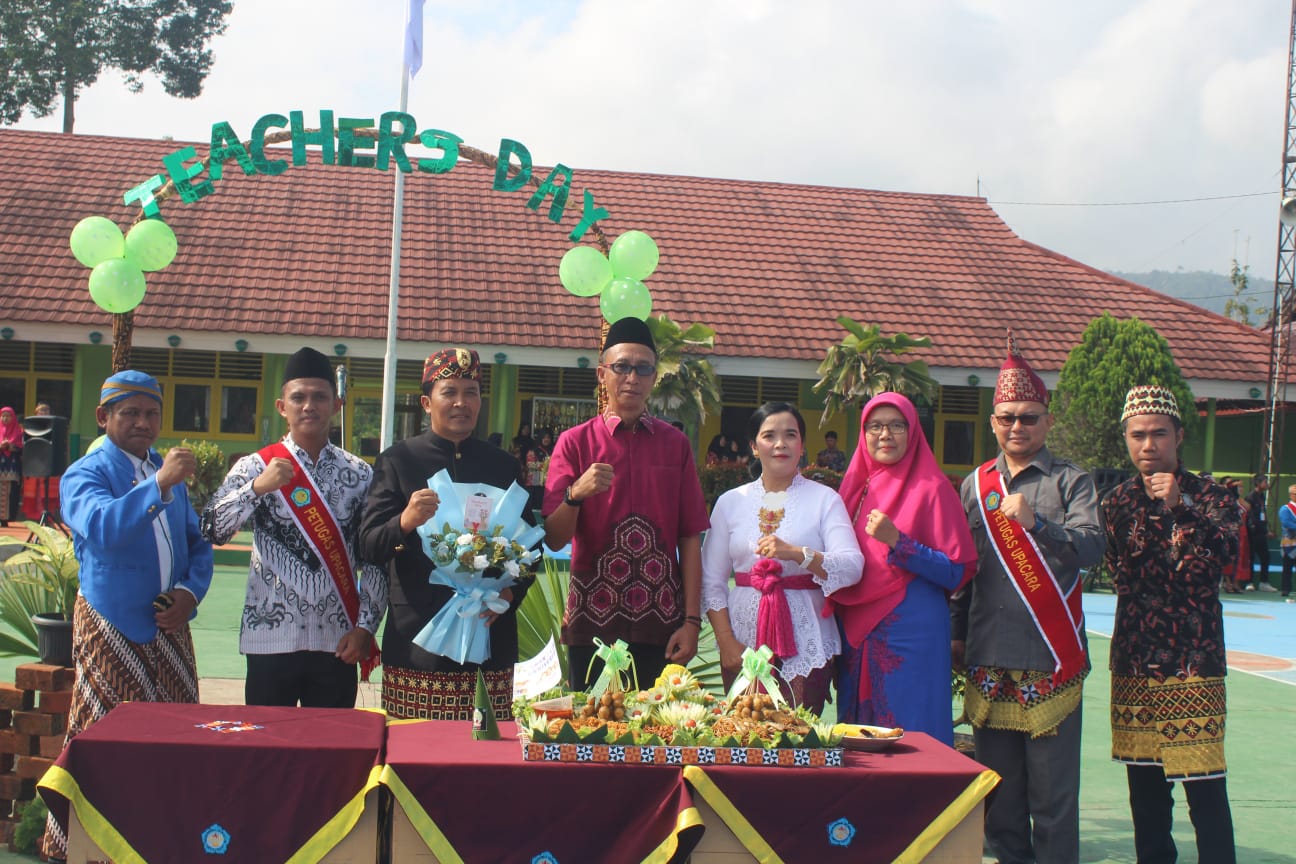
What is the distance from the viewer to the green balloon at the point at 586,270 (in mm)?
6523

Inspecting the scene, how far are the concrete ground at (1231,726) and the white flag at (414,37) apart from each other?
5.68m

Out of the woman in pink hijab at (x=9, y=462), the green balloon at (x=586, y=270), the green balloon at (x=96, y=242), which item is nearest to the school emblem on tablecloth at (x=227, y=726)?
the green balloon at (x=96, y=242)

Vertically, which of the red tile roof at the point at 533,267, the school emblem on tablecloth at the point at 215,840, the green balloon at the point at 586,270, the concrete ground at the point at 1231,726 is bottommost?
the concrete ground at the point at 1231,726

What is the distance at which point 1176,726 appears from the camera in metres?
4.13

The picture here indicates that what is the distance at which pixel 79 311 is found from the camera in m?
16.2

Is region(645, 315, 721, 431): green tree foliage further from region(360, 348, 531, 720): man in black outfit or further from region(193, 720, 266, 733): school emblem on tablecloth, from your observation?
region(193, 720, 266, 733): school emblem on tablecloth

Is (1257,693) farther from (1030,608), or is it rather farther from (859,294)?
(859,294)

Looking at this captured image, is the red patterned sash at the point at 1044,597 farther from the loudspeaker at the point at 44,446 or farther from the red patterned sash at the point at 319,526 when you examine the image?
the loudspeaker at the point at 44,446

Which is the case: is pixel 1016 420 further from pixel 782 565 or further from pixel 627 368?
pixel 627 368

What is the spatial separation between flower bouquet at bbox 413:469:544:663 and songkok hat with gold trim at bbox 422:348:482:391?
0.36 m

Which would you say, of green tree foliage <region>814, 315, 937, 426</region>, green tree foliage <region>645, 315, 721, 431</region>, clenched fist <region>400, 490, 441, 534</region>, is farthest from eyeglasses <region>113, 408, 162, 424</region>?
green tree foliage <region>814, 315, 937, 426</region>

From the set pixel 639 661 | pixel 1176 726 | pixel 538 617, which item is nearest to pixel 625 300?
pixel 538 617

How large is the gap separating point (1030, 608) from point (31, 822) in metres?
3.58

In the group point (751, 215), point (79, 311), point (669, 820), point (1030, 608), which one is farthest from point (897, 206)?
point (669, 820)
